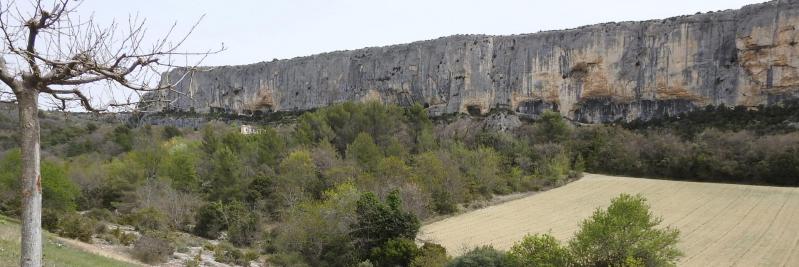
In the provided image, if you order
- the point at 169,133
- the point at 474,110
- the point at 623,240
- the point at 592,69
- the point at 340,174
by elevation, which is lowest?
the point at 623,240

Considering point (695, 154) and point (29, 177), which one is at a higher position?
point (29, 177)

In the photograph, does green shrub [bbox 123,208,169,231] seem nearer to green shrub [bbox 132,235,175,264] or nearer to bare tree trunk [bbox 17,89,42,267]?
green shrub [bbox 132,235,175,264]

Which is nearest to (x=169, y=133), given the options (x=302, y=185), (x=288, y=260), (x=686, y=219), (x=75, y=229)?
(x=302, y=185)

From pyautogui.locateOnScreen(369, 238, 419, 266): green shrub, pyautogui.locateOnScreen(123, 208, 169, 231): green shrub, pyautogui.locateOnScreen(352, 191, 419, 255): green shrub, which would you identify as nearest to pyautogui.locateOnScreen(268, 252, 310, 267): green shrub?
pyautogui.locateOnScreen(352, 191, 419, 255): green shrub

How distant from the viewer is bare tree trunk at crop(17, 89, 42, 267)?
4.88 meters

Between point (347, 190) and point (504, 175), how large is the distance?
19.2m

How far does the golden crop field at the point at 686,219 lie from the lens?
22.8 meters

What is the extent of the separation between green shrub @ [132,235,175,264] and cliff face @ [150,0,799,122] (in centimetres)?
2061

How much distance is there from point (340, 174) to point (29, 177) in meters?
27.6

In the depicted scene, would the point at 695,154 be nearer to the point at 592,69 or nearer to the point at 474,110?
the point at 592,69

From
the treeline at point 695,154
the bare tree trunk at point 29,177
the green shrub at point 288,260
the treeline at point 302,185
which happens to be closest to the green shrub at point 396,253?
the treeline at point 302,185

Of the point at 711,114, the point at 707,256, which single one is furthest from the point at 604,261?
the point at 711,114

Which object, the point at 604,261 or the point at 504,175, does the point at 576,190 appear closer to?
the point at 504,175

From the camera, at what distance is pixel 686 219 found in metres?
30.4
